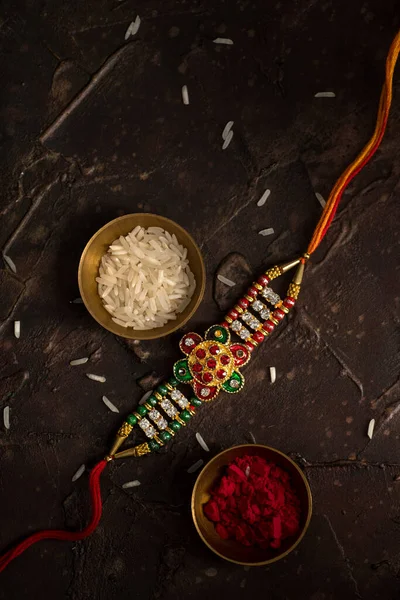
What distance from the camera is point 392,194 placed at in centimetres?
282

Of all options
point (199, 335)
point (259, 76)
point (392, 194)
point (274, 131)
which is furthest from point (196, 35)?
point (199, 335)

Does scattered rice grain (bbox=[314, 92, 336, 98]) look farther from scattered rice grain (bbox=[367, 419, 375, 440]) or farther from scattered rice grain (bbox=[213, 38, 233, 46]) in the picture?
scattered rice grain (bbox=[367, 419, 375, 440])

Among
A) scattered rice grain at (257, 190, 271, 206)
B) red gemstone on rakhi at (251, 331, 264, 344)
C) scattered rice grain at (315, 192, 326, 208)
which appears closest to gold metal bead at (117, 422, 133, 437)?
red gemstone on rakhi at (251, 331, 264, 344)

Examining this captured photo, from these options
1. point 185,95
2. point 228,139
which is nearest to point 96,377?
point 228,139

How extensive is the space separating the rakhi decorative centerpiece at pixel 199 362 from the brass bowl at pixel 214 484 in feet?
0.80

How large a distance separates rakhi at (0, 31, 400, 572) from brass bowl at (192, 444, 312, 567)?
0.24m

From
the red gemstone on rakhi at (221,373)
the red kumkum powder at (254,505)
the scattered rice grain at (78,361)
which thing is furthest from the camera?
the scattered rice grain at (78,361)

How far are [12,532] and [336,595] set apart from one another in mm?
1469

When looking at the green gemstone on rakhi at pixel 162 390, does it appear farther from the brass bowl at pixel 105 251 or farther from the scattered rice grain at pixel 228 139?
the scattered rice grain at pixel 228 139

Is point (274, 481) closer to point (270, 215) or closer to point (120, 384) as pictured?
point (120, 384)

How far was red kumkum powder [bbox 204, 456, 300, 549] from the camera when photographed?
101 inches

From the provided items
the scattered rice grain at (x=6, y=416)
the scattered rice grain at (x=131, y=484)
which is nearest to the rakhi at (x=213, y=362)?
the scattered rice grain at (x=131, y=484)

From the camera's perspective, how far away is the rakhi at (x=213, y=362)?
2746mm

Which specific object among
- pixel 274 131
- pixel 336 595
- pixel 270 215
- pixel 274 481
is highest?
pixel 274 131
